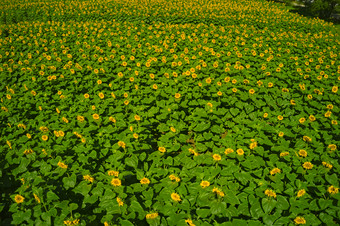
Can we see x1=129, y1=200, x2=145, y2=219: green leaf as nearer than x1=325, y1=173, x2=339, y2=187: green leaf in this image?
Yes

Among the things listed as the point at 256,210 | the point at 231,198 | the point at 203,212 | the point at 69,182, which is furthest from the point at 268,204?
the point at 69,182

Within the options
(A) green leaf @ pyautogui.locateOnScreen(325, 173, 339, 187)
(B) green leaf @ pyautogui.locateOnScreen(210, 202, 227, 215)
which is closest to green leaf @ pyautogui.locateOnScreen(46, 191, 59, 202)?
(B) green leaf @ pyautogui.locateOnScreen(210, 202, 227, 215)

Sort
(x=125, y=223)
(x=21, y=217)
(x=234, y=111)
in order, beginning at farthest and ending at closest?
(x=234, y=111) → (x=21, y=217) → (x=125, y=223)

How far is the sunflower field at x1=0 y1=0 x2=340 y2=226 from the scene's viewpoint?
228 centimetres

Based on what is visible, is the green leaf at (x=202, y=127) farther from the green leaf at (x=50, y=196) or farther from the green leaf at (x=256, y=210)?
the green leaf at (x=50, y=196)

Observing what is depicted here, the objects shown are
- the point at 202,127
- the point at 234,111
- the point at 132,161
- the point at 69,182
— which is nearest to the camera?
the point at 69,182

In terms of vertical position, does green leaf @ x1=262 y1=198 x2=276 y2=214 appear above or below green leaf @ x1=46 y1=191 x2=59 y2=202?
above

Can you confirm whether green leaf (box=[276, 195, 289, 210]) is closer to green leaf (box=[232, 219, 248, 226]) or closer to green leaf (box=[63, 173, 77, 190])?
green leaf (box=[232, 219, 248, 226])

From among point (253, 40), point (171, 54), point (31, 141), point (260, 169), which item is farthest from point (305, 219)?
point (253, 40)

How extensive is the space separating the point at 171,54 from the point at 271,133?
3.92 meters

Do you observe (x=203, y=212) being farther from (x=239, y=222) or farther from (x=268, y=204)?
(x=268, y=204)

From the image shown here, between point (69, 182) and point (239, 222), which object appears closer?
point (239, 222)

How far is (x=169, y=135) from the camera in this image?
3.31 meters

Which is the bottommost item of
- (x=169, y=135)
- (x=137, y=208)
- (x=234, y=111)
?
(x=137, y=208)
